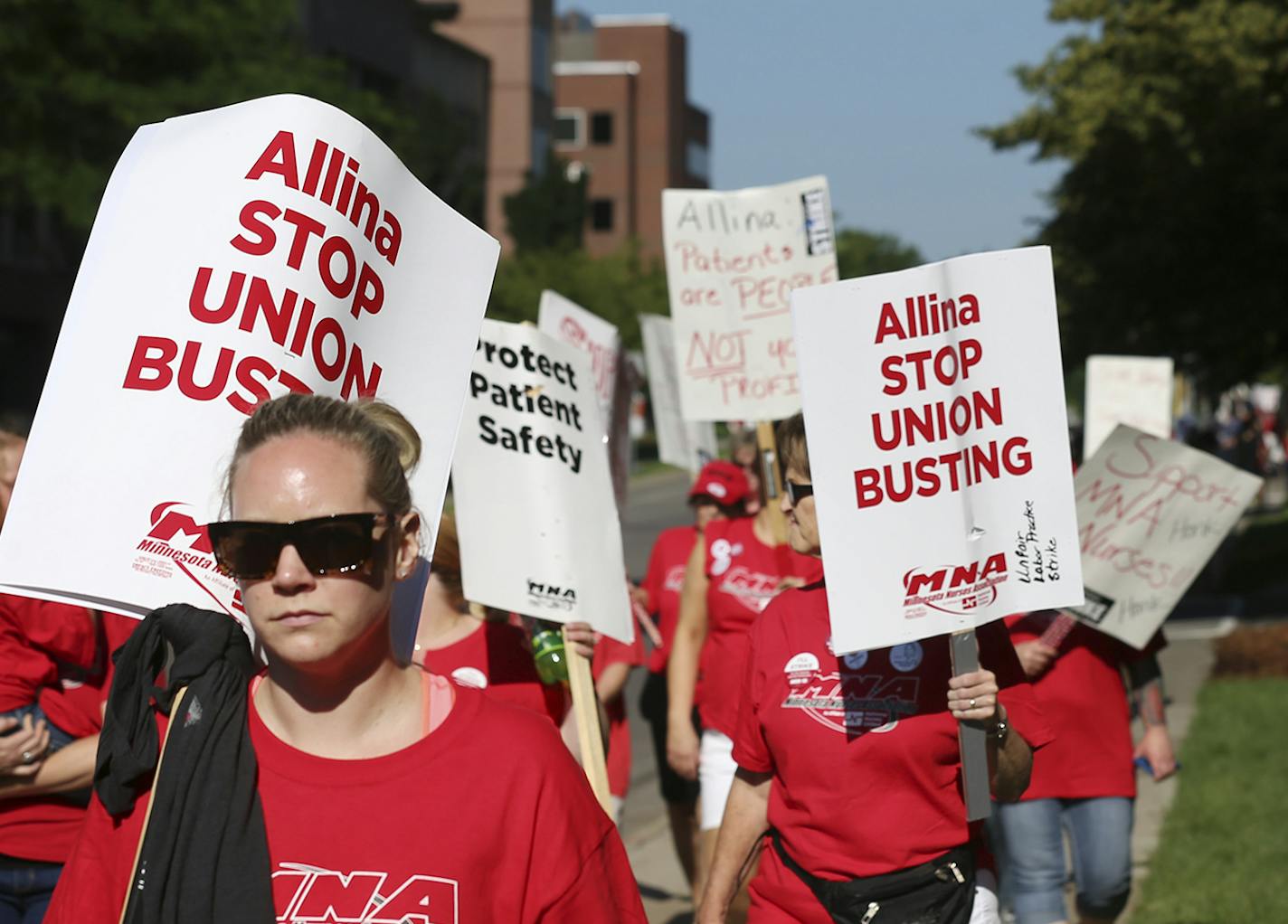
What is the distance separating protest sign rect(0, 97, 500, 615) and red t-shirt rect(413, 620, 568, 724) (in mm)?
1449

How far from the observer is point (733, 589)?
6.98m

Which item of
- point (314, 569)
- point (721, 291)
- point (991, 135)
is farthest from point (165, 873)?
point (991, 135)

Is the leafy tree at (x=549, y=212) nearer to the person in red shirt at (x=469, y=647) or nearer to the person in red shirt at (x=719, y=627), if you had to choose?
the person in red shirt at (x=719, y=627)

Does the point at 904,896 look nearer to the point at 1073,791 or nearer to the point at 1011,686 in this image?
the point at 1011,686

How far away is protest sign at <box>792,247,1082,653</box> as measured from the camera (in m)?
4.06

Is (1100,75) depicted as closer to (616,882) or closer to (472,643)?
(472,643)

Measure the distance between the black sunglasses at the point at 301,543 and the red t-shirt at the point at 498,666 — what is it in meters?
2.08

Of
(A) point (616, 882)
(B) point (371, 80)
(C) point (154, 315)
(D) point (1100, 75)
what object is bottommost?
(A) point (616, 882)

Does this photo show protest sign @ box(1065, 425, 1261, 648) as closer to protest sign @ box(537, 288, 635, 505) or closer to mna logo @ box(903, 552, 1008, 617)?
protest sign @ box(537, 288, 635, 505)

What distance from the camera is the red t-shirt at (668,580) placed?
8.21 metres

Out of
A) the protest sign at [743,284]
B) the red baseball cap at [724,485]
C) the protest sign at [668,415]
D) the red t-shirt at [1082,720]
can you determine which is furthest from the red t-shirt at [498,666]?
the protest sign at [668,415]

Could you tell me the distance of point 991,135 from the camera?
23.2 metres

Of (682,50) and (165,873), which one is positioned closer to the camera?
(165,873)

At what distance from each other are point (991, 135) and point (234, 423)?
20.9 metres
